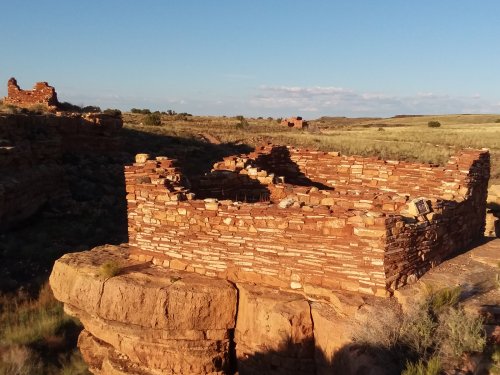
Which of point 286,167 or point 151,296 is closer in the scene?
point 151,296

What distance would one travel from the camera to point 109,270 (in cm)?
617

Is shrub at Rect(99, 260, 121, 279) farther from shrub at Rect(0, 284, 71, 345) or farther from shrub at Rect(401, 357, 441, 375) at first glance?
shrub at Rect(401, 357, 441, 375)

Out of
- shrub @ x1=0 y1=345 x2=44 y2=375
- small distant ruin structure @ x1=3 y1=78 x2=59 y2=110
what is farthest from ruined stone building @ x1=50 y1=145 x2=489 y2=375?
small distant ruin structure @ x1=3 y1=78 x2=59 y2=110

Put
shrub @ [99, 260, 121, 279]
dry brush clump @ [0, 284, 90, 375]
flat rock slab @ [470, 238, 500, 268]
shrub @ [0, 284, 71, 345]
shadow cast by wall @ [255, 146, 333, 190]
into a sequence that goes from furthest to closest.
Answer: shadow cast by wall @ [255, 146, 333, 190] < shrub @ [0, 284, 71, 345] < dry brush clump @ [0, 284, 90, 375] < flat rock slab @ [470, 238, 500, 268] < shrub @ [99, 260, 121, 279]

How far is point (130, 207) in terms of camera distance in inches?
263

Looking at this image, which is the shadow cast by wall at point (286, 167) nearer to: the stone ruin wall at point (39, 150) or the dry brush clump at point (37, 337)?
the dry brush clump at point (37, 337)

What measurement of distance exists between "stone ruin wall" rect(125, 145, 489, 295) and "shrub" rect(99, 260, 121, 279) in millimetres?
509

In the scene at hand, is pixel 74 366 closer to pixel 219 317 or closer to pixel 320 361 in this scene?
pixel 219 317

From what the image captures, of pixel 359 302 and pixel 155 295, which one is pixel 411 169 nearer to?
pixel 359 302

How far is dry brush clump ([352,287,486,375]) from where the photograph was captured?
3910 millimetres

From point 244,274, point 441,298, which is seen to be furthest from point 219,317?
point 441,298

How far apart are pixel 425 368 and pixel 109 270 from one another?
4208 millimetres

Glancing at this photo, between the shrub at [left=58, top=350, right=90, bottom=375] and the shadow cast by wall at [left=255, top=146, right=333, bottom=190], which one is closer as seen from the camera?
the shrub at [left=58, top=350, right=90, bottom=375]

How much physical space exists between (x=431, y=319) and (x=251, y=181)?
473cm
